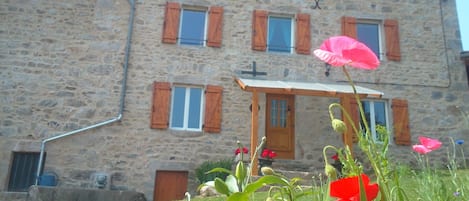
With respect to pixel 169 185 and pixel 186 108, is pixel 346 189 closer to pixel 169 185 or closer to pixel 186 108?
pixel 169 185

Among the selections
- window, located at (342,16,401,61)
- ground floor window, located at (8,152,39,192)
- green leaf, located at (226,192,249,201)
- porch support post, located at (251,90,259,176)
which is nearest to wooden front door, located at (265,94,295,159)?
porch support post, located at (251,90,259,176)

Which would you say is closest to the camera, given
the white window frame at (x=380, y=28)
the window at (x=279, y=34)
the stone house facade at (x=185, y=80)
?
the stone house facade at (x=185, y=80)

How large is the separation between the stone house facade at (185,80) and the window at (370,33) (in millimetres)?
56

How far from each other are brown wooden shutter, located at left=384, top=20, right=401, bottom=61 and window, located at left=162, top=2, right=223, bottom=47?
4.11 metres

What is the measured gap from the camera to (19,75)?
9219 mm

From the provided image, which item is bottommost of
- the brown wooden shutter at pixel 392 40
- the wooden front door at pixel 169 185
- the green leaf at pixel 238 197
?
the wooden front door at pixel 169 185

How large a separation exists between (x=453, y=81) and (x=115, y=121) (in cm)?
804

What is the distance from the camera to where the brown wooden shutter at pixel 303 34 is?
1005 centimetres

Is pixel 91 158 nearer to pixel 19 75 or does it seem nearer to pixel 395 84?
pixel 19 75

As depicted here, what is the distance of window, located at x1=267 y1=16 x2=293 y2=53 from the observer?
10.2m

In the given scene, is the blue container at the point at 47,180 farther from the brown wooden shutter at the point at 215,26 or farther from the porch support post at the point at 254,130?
the brown wooden shutter at the point at 215,26

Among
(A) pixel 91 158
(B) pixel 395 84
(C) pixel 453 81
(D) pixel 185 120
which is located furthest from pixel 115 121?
(C) pixel 453 81

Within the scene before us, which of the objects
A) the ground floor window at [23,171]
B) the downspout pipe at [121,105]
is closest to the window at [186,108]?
the downspout pipe at [121,105]

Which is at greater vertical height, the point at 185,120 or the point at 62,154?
the point at 185,120
